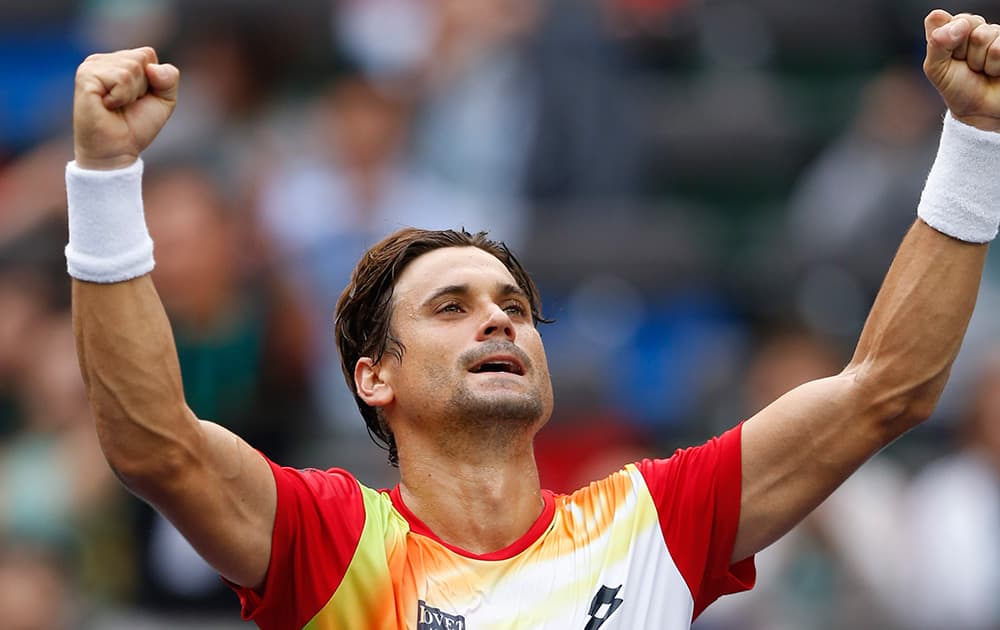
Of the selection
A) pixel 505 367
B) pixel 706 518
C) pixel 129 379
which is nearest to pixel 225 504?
pixel 129 379

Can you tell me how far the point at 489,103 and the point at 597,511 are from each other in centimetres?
574

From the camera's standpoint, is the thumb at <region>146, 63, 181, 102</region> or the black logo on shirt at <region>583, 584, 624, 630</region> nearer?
the thumb at <region>146, 63, 181, 102</region>

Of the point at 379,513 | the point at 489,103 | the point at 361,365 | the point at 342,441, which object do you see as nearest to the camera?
the point at 379,513

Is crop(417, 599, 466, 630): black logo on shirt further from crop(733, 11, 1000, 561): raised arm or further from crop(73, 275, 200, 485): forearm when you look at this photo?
crop(733, 11, 1000, 561): raised arm

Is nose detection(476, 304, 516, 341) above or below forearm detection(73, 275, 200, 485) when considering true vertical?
above

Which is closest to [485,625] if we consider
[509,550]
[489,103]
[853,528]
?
[509,550]

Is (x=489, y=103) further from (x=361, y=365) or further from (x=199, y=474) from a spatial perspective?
(x=199, y=474)

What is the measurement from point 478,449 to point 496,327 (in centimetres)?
37

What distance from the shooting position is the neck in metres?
4.80

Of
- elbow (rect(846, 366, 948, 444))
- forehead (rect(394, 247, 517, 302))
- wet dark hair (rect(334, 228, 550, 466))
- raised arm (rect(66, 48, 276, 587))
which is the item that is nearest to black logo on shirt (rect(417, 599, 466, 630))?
raised arm (rect(66, 48, 276, 587))

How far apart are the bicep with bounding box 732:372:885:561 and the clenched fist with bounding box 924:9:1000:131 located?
0.78 metres

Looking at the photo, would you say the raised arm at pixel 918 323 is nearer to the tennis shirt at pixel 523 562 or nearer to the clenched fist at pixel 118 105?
the tennis shirt at pixel 523 562

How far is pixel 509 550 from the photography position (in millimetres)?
4750

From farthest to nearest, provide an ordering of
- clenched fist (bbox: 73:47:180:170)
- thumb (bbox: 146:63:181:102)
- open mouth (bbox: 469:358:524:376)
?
open mouth (bbox: 469:358:524:376) → thumb (bbox: 146:63:181:102) → clenched fist (bbox: 73:47:180:170)
